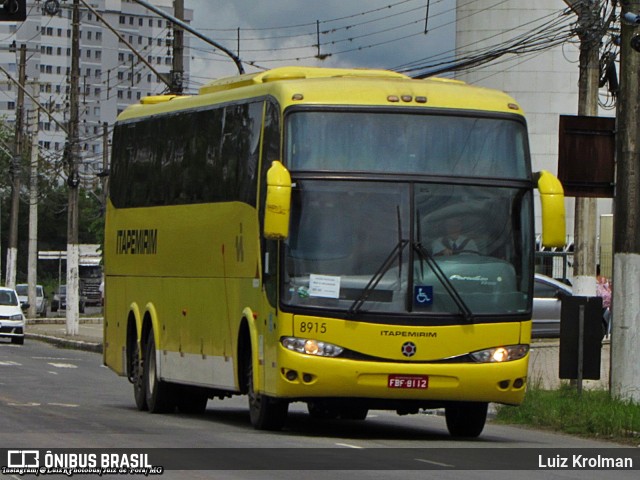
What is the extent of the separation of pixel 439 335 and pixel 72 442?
3.63 m

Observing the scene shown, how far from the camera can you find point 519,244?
16.5 meters

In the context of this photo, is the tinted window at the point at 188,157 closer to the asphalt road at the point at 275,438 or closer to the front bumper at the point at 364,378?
the front bumper at the point at 364,378

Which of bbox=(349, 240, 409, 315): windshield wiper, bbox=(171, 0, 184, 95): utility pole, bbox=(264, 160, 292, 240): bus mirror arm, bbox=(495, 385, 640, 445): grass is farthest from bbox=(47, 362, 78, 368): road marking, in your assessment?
bbox=(264, 160, 292, 240): bus mirror arm

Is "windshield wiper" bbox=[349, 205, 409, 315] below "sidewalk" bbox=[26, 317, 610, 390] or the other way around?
the other way around

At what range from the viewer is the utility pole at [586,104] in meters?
26.4

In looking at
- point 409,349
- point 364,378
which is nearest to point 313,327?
point 364,378

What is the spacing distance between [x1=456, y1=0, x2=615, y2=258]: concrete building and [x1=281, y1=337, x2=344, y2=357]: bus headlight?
204 feet

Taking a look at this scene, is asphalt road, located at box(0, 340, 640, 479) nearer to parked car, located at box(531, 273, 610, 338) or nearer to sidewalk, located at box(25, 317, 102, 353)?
parked car, located at box(531, 273, 610, 338)

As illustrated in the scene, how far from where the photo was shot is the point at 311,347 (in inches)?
625

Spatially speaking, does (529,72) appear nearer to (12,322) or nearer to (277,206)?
(12,322)

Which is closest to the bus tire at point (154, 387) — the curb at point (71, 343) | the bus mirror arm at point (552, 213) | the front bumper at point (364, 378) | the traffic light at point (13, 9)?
the traffic light at point (13, 9)

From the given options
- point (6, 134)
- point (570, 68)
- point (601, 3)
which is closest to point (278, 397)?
point (601, 3)

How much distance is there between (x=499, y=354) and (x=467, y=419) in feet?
5.10

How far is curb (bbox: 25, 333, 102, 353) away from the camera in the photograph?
4281 cm
